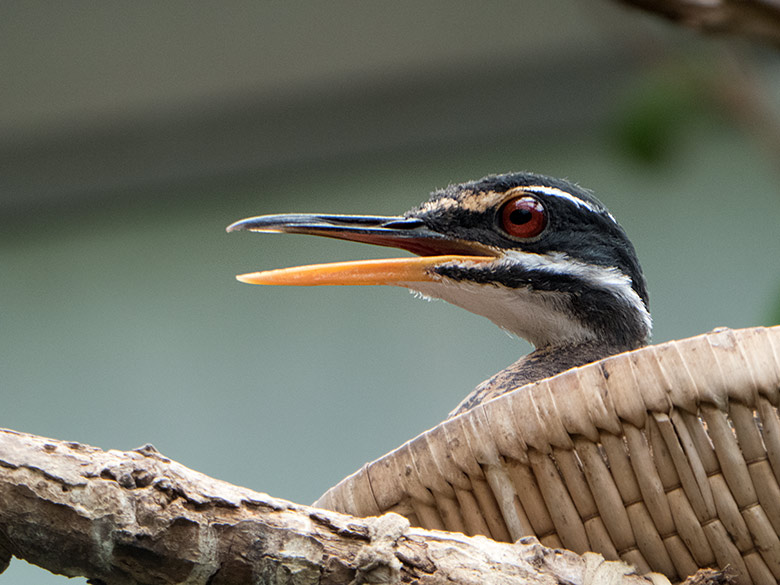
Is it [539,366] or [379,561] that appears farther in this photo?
[539,366]

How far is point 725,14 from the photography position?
1.51 meters

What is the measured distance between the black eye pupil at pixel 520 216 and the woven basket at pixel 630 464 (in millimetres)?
638

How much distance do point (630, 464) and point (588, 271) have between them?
26.2 inches

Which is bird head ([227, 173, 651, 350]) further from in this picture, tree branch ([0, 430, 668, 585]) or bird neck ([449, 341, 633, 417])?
tree branch ([0, 430, 668, 585])

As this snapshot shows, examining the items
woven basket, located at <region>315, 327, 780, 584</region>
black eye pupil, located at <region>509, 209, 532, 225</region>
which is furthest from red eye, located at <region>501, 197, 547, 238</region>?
woven basket, located at <region>315, 327, 780, 584</region>

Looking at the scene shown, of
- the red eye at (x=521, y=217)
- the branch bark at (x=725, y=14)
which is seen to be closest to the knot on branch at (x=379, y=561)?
the red eye at (x=521, y=217)

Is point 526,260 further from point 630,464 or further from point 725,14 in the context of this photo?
point 630,464

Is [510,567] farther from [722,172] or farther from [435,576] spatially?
[722,172]

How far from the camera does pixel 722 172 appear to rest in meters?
3.76

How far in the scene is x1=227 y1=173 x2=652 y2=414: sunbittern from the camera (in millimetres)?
1518

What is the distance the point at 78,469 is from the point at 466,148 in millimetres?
2967

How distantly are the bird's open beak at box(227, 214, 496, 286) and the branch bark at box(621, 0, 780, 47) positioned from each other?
0.45 meters

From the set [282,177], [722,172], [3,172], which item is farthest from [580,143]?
[3,172]

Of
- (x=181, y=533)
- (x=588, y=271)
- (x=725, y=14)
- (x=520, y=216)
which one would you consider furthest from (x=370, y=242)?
(x=181, y=533)
